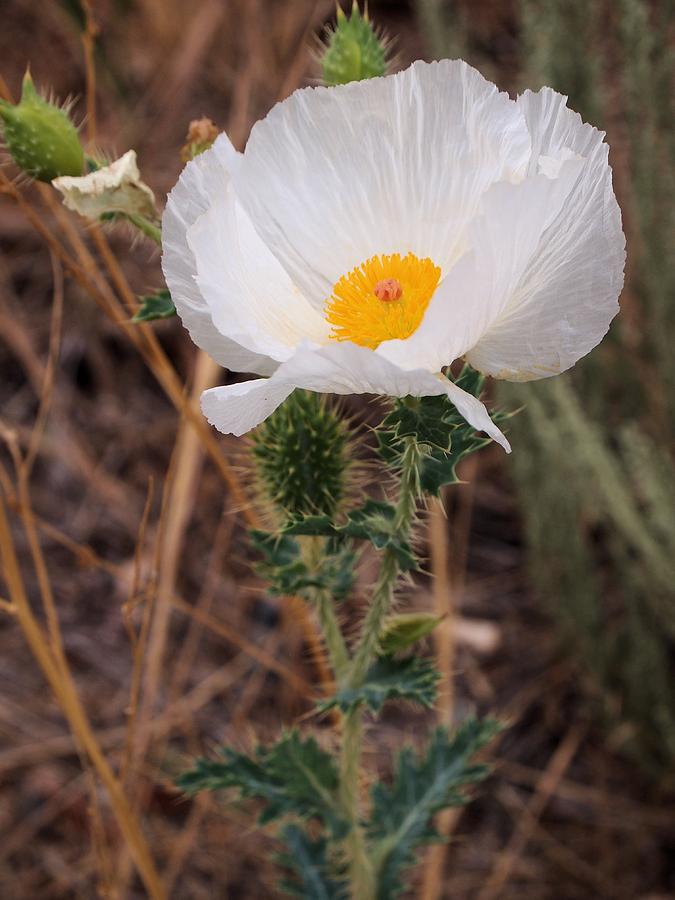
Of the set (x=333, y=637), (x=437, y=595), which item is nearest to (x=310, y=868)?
(x=333, y=637)

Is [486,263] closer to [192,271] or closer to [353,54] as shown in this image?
[192,271]

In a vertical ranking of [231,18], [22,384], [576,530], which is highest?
[231,18]

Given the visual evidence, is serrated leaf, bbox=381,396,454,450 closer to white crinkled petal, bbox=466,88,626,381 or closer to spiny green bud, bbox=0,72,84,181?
white crinkled petal, bbox=466,88,626,381

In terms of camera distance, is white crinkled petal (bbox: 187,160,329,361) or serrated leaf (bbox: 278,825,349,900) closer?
white crinkled petal (bbox: 187,160,329,361)

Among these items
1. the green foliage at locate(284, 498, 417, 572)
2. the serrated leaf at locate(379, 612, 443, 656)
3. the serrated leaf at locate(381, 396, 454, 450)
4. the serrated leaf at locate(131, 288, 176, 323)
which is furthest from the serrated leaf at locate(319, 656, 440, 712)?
the serrated leaf at locate(131, 288, 176, 323)

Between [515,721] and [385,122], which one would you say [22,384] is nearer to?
[515,721]

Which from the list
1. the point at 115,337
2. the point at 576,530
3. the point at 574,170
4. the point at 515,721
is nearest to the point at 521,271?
the point at 574,170

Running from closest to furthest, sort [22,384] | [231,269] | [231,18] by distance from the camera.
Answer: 1. [231,269]
2. [22,384]
3. [231,18]
